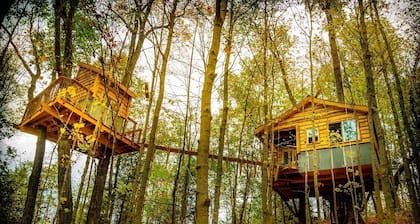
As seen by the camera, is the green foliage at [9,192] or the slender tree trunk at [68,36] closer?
the green foliage at [9,192]

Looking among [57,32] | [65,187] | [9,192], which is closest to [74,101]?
[57,32]

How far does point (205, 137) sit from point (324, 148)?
34.1ft

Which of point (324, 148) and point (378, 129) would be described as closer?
point (378, 129)

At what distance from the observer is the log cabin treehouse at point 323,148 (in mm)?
12289

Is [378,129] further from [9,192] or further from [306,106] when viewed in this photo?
[9,192]

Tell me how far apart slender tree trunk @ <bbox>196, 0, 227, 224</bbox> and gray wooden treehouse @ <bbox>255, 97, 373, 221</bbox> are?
7.30m

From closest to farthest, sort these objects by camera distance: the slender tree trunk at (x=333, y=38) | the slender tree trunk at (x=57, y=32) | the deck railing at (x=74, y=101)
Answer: the slender tree trunk at (x=57, y=32) < the deck railing at (x=74, y=101) < the slender tree trunk at (x=333, y=38)

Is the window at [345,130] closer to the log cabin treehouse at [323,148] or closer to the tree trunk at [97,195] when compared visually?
the log cabin treehouse at [323,148]

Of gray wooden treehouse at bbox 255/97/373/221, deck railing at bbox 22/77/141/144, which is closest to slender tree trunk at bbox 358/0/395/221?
gray wooden treehouse at bbox 255/97/373/221

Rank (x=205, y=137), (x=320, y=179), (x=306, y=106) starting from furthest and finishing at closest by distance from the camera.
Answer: (x=306, y=106)
(x=320, y=179)
(x=205, y=137)

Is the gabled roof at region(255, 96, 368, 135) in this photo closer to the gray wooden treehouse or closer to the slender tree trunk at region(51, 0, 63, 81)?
the gray wooden treehouse

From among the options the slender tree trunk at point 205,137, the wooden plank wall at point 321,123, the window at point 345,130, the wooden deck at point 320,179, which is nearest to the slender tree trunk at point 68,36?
the slender tree trunk at point 205,137

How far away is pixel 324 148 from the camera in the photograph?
43.3 feet

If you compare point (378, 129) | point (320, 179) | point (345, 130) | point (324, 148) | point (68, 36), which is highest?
point (68, 36)
